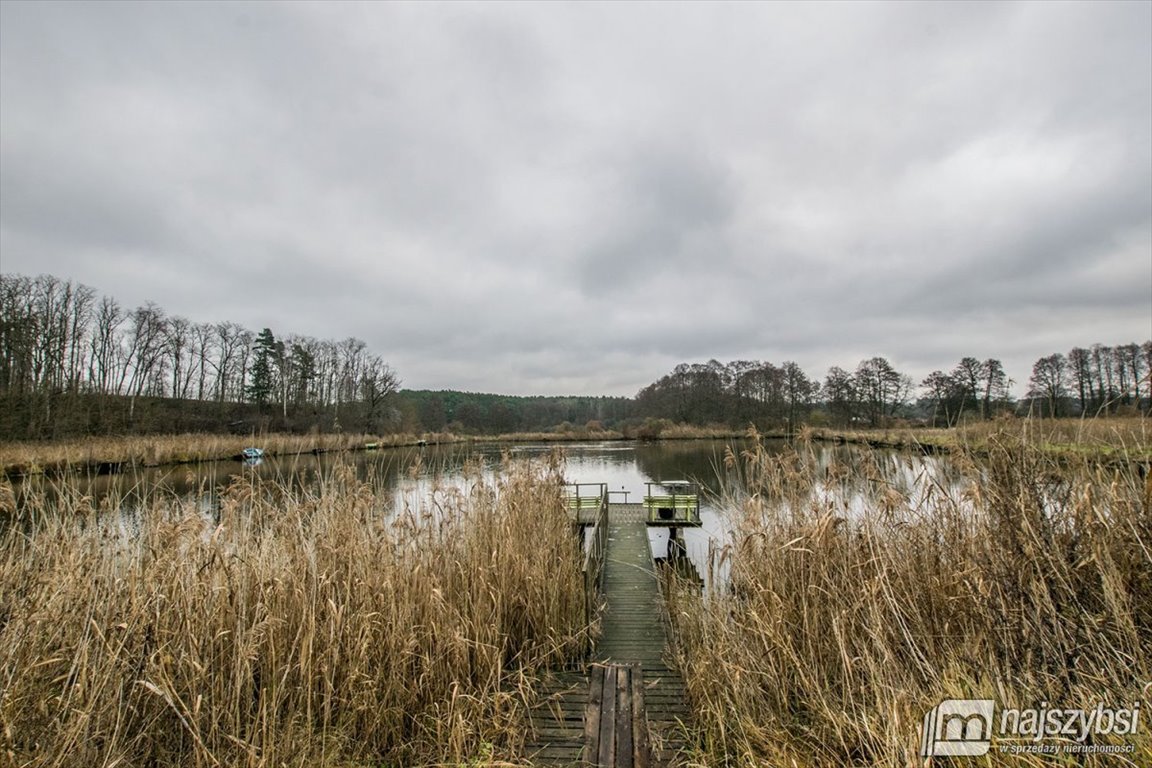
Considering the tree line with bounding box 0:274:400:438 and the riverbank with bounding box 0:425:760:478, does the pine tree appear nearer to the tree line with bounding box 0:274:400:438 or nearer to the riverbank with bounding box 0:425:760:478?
the tree line with bounding box 0:274:400:438

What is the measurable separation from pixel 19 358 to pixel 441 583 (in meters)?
40.3

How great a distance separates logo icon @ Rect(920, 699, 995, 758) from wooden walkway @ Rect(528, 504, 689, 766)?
1862 mm

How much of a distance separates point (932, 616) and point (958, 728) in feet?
3.81

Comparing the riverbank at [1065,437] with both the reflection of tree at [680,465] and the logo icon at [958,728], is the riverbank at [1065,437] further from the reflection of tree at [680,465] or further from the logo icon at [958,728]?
the reflection of tree at [680,465]

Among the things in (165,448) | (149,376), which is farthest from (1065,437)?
(149,376)

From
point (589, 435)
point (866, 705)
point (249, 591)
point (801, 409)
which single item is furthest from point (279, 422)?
point (801, 409)

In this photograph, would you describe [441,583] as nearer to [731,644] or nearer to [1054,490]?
[731,644]

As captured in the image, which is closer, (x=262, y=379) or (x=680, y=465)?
(x=680, y=465)

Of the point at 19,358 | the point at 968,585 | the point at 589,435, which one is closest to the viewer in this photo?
the point at 968,585

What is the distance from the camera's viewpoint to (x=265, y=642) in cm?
327

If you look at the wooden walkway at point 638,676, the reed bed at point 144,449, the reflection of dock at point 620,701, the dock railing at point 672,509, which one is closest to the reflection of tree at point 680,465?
the dock railing at point 672,509

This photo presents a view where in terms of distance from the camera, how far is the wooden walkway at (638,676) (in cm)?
372

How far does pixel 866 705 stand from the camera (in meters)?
3.04

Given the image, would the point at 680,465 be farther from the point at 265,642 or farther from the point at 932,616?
the point at 265,642
